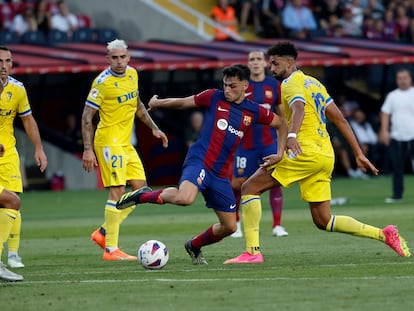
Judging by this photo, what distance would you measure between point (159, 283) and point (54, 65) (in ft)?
51.2

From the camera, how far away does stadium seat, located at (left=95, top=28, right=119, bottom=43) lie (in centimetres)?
2950

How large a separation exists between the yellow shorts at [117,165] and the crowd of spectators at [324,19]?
17472 millimetres

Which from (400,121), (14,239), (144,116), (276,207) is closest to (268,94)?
(276,207)

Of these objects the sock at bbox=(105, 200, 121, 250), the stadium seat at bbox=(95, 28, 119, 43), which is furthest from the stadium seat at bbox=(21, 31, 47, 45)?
the sock at bbox=(105, 200, 121, 250)

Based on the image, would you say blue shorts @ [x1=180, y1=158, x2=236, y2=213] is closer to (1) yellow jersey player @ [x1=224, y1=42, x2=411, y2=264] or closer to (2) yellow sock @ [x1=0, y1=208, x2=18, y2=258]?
(1) yellow jersey player @ [x1=224, y1=42, x2=411, y2=264]

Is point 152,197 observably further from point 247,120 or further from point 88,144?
point 88,144

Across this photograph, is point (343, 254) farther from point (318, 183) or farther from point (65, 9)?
point (65, 9)

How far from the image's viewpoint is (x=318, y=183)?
1227cm

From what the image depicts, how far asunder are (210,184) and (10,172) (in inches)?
88.8

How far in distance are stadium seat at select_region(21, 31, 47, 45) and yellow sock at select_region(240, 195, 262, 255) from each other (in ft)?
54.0

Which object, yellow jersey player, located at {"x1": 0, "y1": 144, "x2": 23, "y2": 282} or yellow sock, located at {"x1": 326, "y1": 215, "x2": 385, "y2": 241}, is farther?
yellow sock, located at {"x1": 326, "y1": 215, "x2": 385, "y2": 241}

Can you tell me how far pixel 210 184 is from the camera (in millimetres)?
12016

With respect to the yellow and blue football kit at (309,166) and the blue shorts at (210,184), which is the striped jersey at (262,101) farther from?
the blue shorts at (210,184)

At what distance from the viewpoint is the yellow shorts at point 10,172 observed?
12820 millimetres
